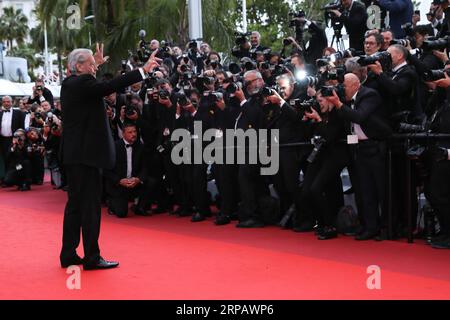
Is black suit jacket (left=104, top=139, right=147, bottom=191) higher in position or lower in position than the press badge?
lower

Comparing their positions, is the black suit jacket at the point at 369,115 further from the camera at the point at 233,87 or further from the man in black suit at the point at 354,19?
the man in black suit at the point at 354,19

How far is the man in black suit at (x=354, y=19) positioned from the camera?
880 centimetres

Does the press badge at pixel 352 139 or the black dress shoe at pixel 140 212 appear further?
the black dress shoe at pixel 140 212

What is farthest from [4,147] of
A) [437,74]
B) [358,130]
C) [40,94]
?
[437,74]

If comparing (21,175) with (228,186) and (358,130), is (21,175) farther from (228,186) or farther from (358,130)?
(358,130)

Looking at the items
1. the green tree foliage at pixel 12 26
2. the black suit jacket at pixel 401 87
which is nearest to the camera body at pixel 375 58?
the black suit jacket at pixel 401 87

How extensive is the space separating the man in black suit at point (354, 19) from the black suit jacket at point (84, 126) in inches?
149

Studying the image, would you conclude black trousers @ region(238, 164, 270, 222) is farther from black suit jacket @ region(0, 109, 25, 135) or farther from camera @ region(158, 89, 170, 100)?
black suit jacket @ region(0, 109, 25, 135)

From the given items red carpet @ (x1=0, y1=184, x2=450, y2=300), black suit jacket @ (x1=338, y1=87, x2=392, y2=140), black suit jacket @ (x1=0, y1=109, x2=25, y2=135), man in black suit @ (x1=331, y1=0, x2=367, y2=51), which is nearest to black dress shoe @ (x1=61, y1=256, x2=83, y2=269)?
red carpet @ (x1=0, y1=184, x2=450, y2=300)

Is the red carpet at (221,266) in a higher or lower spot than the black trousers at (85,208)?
lower

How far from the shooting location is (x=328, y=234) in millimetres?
7559

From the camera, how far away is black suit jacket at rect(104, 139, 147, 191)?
9.93 meters
